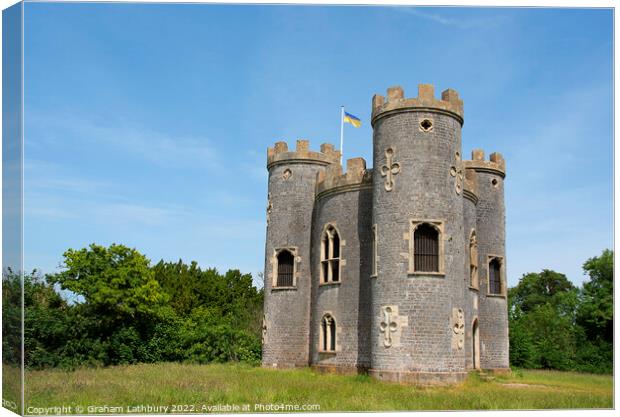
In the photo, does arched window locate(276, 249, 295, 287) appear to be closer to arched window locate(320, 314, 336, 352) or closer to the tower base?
arched window locate(320, 314, 336, 352)

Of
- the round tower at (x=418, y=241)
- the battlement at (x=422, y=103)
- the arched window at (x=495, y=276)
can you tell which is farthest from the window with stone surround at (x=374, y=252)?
the arched window at (x=495, y=276)

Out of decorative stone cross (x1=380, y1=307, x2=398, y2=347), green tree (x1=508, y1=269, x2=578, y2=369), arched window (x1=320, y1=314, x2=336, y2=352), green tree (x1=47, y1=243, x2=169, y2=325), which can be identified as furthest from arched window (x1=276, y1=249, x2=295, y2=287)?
green tree (x1=508, y1=269, x2=578, y2=369)

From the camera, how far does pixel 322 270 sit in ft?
99.2

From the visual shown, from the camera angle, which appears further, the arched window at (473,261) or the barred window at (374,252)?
the arched window at (473,261)

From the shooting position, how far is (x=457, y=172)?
26.0 metres

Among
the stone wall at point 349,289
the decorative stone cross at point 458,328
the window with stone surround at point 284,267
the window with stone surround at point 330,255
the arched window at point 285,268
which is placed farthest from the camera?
the arched window at point 285,268

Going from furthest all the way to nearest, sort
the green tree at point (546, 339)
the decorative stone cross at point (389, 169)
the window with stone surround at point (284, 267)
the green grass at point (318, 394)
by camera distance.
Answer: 1. the green tree at point (546, 339)
2. the window with stone surround at point (284, 267)
3. the decorative stone cross at point (389, 169)
4. the green grass at point (318, 394)

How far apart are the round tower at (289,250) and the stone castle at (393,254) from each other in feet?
0.17

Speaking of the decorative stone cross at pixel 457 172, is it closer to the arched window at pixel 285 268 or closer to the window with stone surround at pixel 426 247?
the window with stone surround at pixel 426 247

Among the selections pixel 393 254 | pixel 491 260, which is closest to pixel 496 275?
pixel 491 260

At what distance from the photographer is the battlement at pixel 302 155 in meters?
34.1

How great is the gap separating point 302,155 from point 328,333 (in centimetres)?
952

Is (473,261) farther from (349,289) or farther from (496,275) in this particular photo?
(349,289)

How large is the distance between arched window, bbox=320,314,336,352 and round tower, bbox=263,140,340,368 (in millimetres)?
2332
